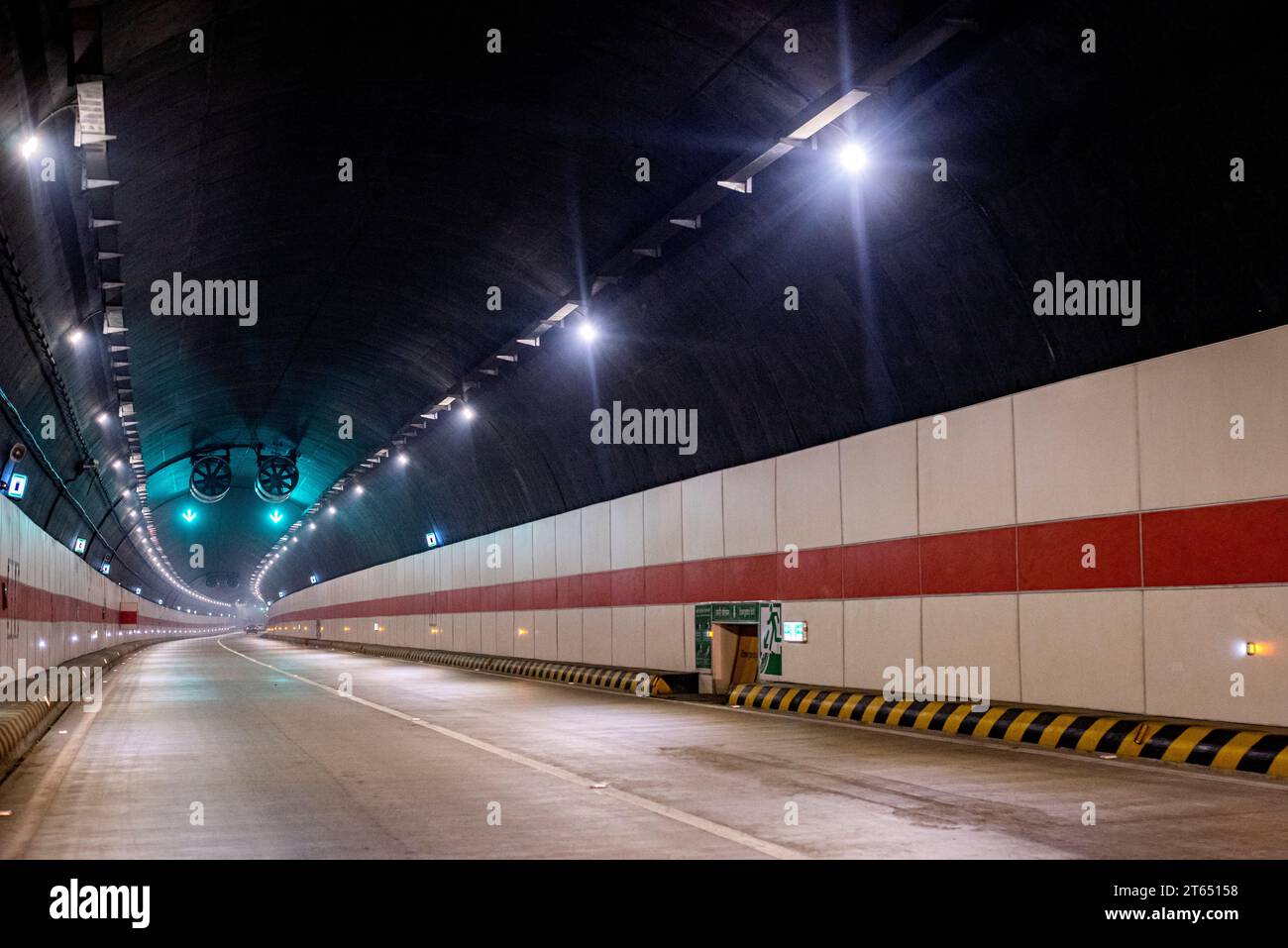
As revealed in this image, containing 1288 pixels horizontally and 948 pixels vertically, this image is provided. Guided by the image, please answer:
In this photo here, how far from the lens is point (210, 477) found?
131 ft

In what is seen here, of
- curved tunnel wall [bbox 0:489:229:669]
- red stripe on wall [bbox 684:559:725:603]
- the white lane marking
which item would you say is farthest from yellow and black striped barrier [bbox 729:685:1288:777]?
curved tunnel wall [bbox 0:489:229:669]

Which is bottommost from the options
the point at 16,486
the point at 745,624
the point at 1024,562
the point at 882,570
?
the point at 745,624

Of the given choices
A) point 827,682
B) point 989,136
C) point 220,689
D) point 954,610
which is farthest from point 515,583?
point 989,136

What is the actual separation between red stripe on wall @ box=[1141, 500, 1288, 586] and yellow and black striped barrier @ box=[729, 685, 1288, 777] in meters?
1.50

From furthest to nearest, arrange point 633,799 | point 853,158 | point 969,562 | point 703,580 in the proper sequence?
point 703,580 → point 969,562 → point 853,158 → point 633,799

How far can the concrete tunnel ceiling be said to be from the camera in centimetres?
1198

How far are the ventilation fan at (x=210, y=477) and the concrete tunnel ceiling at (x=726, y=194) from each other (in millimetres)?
16292

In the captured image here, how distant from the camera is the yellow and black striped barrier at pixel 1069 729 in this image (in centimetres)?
1167

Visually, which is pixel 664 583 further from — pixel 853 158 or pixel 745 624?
pixel 853 158

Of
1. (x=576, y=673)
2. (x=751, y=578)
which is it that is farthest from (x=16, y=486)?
(x=751, y=578)

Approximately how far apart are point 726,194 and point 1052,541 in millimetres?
5906

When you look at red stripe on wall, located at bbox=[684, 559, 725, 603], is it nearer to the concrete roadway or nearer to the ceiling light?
the concrete roadway
